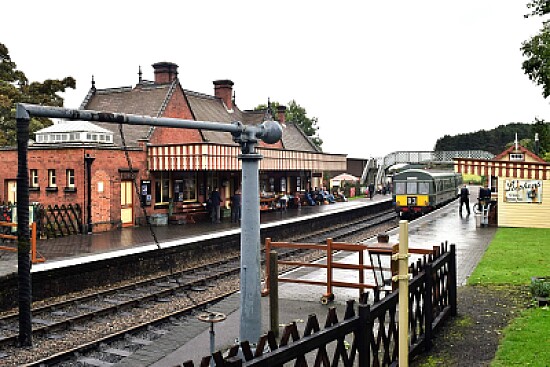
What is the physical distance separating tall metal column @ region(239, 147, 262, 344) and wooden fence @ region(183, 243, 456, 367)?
273mm

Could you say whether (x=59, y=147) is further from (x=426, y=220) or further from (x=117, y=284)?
(x=426, y=220)

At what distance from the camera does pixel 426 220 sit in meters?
27.8

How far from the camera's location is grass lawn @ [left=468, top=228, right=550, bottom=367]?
6871 mm

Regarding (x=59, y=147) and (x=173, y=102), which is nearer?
(x=59, y=147)

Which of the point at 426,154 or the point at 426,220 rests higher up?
the point at 426,154

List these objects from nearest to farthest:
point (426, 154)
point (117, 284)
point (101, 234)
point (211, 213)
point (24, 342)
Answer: point (24, 342)
point (117, 284)
point (101, 234)
point (211, 213)
point (426, 154)

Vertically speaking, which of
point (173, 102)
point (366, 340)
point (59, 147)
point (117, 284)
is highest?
point (173, 102)

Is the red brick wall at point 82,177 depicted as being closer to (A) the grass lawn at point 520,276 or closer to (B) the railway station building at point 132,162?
(B) the railway station building at point 132,162

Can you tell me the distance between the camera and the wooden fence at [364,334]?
3.99 meters

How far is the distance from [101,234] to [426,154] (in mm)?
42935

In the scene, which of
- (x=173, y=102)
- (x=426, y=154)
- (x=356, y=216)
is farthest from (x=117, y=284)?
(x=426, y=154)

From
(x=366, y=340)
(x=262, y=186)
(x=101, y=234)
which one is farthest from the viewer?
(x=262, y=186)

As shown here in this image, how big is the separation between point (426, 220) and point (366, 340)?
2364 cm

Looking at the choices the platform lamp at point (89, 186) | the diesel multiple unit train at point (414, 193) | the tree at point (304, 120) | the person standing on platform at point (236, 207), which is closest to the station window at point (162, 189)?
the person standing on platform at point (236, 207)
